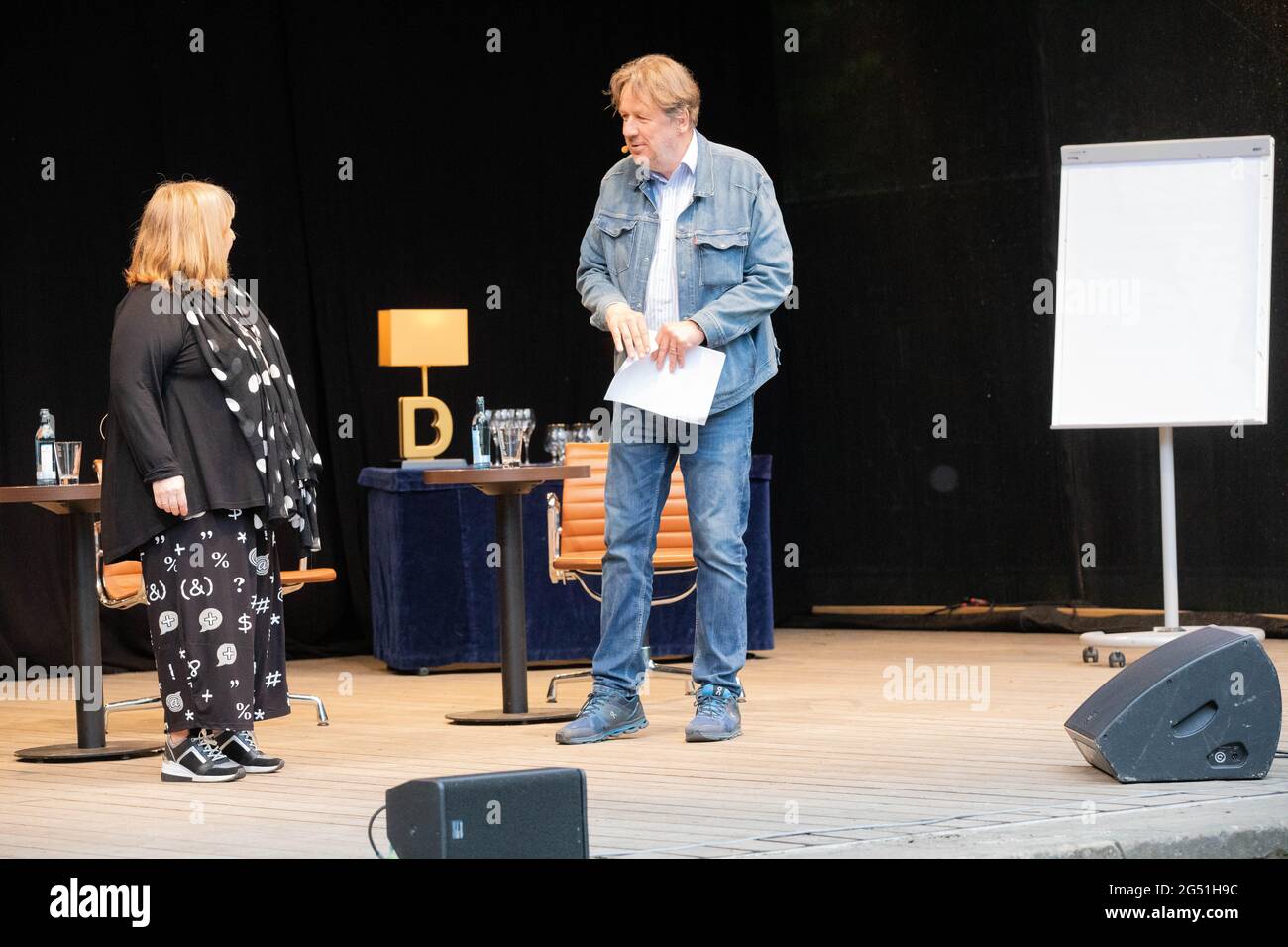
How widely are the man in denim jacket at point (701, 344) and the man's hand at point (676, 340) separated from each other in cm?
9

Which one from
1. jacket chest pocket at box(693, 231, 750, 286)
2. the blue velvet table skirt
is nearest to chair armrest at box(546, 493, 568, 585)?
the blue velvet table skirt

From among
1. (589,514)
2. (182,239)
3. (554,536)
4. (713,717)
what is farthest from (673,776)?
(589,514)

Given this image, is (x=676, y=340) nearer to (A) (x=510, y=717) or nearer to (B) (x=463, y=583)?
(A) (x=510, y=717)

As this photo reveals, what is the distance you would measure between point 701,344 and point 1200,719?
Result: 1.47 meters

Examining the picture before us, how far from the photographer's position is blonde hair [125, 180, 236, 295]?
4.05m

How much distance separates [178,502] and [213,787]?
2.05 ft

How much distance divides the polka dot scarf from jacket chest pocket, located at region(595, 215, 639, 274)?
0.85 meters

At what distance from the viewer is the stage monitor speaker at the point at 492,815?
2.54 m

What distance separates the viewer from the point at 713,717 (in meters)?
4.41

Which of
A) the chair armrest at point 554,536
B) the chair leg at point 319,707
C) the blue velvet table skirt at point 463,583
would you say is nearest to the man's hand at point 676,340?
the chair leg at point 319,707

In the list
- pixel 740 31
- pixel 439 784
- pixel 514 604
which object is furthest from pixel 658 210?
pixel 740 31
